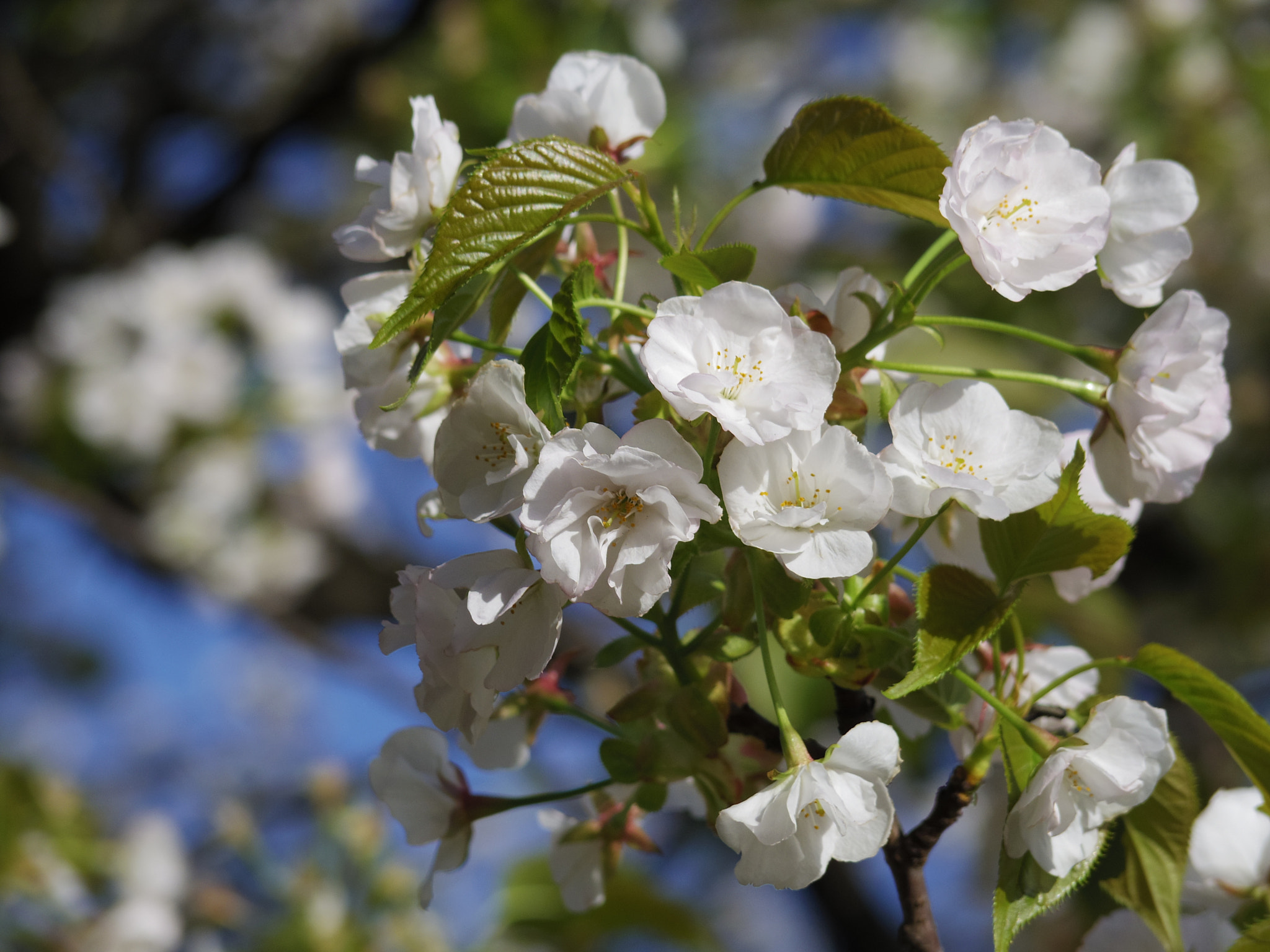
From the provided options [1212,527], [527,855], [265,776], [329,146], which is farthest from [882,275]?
[265,776]

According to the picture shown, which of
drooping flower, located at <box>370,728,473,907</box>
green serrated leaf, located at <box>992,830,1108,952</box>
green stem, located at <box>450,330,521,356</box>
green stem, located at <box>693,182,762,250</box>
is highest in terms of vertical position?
green stem, located at <box>693,182,762,250</box>

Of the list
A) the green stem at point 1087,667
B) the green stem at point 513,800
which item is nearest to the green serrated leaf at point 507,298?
the green stem at point 513,800

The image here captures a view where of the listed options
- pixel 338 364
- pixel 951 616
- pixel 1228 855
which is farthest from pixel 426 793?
pixel 338 364

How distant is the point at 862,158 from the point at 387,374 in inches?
13.7

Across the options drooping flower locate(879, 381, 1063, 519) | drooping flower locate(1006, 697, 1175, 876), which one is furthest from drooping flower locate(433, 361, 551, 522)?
drooping flower locate(1006, 697, 1175, 876)

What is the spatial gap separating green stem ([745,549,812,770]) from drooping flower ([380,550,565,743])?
4.6 inches

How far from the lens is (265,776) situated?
4.96 meters

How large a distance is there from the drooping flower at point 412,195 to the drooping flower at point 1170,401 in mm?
471

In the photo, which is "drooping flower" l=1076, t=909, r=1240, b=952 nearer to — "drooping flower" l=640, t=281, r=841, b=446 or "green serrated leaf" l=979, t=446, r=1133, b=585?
"green serrated leaf" l=979, t=446, r=1133, b=585

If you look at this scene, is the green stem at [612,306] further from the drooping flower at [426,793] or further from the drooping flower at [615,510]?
the drooping flower at [426,793]

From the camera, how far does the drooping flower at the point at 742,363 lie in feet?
1.88

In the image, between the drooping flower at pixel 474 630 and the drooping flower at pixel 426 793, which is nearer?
the drooping flower at pixel 474 630

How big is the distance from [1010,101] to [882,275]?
216 cm

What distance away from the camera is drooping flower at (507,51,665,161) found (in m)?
0.81
